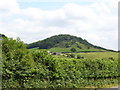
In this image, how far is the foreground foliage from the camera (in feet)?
49.2

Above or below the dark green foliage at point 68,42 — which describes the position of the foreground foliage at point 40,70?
below

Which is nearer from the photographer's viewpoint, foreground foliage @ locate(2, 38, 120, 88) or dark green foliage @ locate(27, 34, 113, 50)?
foreground foliage @ locate(2, 38, 120, 88)

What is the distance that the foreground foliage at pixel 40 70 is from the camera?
14984mm

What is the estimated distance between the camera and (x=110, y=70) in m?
26.9

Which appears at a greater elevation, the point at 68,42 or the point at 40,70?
the point at 68,42

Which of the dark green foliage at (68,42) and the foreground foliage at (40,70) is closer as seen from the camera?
the foreground foliage at (40,70)

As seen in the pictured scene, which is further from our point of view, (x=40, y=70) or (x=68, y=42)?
(x=68, y=42)

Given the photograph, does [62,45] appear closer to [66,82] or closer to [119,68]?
[119,68]

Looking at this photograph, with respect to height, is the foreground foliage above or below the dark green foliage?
below

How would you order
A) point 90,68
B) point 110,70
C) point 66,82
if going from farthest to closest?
point 110,70 < point 90,68 < point 66,82

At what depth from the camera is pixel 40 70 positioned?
16609mm

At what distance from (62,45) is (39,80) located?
83470 mm

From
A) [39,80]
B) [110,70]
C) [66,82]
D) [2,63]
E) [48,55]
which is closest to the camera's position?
[2,63]

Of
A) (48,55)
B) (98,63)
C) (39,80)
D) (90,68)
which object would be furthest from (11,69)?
(98,63)
